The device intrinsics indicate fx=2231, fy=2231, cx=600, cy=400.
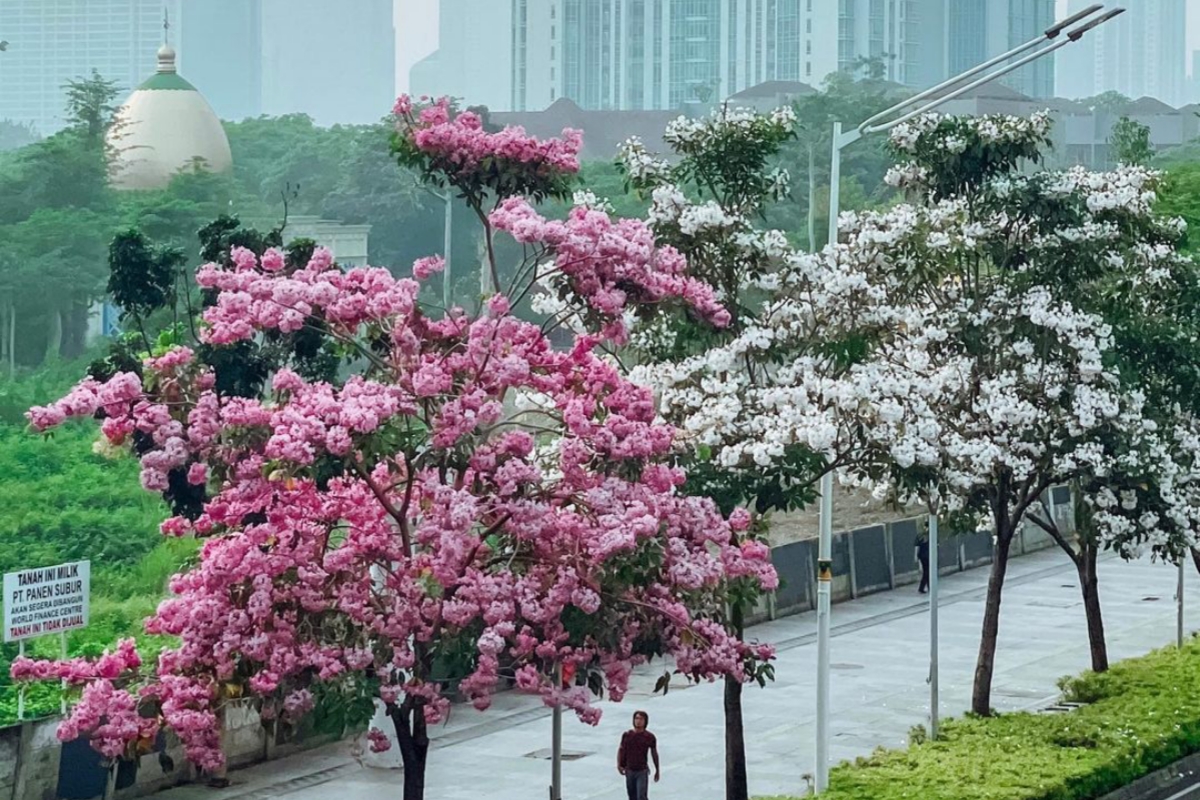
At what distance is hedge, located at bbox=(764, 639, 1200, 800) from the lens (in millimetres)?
21141

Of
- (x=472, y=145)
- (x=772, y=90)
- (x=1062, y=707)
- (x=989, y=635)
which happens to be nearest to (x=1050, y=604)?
(x=1062, y=707)

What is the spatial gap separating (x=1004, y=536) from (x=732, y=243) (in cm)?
679

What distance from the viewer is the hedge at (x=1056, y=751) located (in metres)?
21.1

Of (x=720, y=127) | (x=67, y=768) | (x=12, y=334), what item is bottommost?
(x=67, y=768)

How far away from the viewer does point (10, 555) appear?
45375mm

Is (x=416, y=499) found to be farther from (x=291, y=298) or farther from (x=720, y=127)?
(x=720, y=127)

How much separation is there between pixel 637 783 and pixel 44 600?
7471mm

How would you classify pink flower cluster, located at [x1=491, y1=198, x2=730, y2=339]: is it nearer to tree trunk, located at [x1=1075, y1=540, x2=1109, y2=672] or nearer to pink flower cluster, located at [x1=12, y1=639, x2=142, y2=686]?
pink flower cluster, located at [x1=12, y1=639, x2=142, y2=686]

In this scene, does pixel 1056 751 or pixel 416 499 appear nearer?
pixel 416 499

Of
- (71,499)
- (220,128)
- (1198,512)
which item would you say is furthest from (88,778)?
(220,128)

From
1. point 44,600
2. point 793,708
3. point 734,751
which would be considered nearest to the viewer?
point 734,751

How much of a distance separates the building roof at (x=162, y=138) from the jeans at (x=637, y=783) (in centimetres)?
6860

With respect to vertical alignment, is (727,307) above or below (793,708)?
above

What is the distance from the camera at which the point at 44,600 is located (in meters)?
24.6
